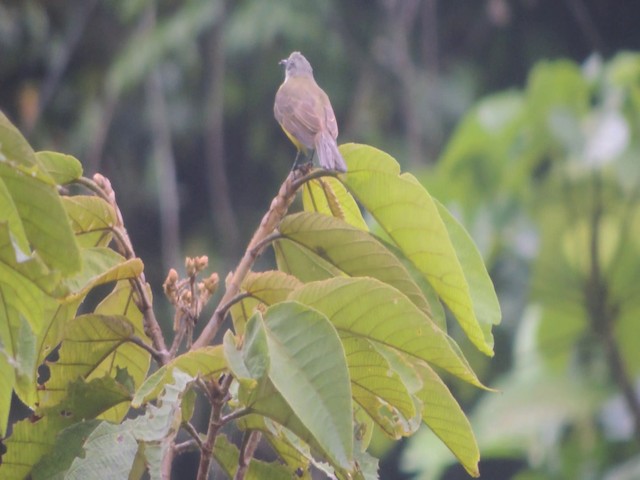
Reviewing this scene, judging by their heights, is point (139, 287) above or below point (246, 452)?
above

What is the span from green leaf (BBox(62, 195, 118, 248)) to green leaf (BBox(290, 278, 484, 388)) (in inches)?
8.1

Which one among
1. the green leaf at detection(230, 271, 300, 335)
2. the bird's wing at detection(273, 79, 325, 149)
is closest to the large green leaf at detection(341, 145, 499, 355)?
the green leaf at detection(230, 271, 300, 335)

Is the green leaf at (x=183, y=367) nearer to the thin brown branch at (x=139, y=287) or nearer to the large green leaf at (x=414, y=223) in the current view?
the thin brown branch at (x=139, y=287)

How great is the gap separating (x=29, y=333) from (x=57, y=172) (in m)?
0.18

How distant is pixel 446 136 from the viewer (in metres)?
5.92

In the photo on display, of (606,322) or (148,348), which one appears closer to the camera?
(148,348)

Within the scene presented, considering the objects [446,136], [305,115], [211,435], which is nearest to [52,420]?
[211,435]

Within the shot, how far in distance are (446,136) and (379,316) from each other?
5.17 meters

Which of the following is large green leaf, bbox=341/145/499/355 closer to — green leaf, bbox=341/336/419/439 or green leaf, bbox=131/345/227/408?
green leaf, bbox=341/336/419/439

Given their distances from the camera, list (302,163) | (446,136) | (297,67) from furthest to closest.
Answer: (446,136)
(297,67)
(302,163)

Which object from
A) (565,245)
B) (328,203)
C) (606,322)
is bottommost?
(606,322)

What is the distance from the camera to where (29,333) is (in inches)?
31.9

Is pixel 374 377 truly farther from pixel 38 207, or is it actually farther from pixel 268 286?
pixel 38 207

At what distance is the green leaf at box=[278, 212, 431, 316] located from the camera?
2.97 feet
